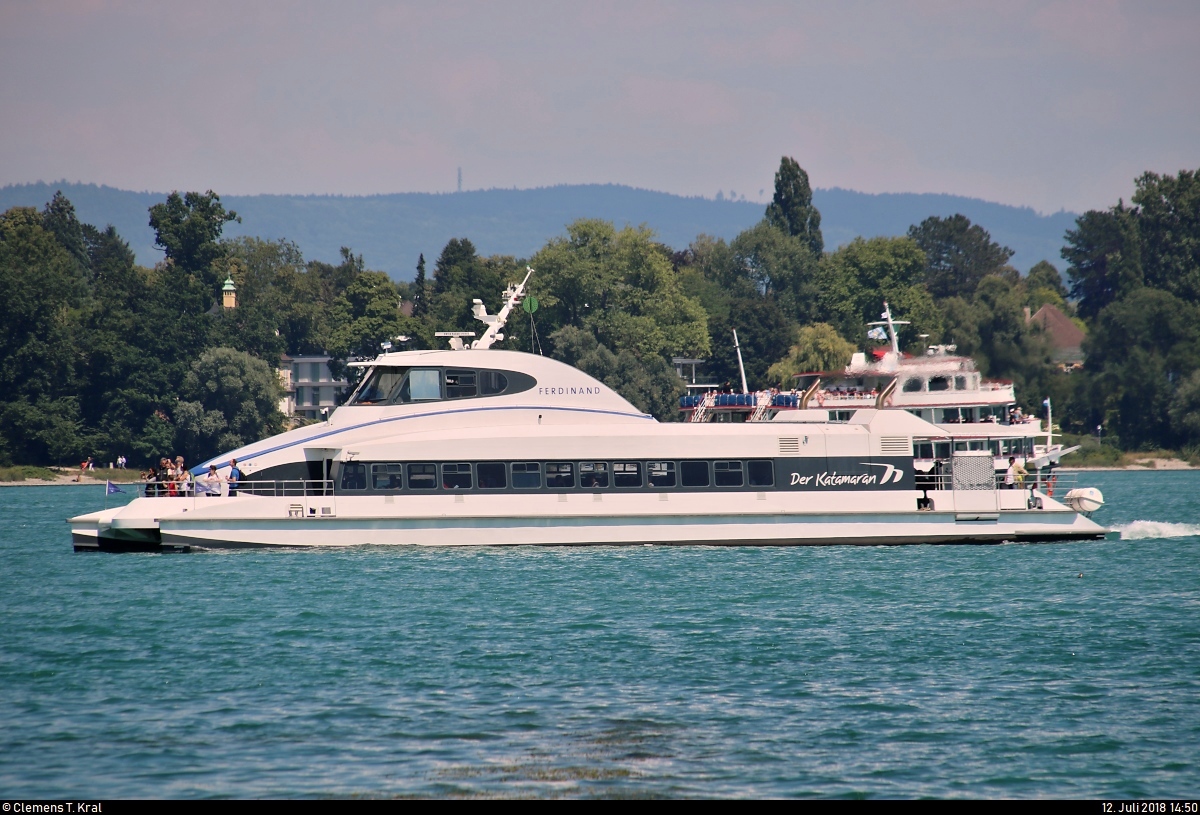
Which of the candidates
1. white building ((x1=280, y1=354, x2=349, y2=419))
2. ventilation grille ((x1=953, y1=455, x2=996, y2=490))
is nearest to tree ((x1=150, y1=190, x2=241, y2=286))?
white building ((x1=280, y1=354, x2=349, y2=419))

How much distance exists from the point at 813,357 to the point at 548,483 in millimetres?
57333

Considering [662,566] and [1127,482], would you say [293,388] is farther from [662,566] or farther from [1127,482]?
[662,566]

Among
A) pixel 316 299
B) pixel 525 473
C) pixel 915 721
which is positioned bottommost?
pixel 915 721

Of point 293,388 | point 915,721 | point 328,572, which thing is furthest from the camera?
Result: point 293,388

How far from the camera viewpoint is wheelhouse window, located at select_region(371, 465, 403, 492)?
29.6 meters

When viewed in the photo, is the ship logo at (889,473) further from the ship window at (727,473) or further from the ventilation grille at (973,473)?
the ship window at (727,473)

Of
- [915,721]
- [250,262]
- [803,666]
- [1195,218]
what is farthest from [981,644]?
[250,262]

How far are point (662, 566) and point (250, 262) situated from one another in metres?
88.2

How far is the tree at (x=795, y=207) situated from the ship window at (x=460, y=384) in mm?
88407

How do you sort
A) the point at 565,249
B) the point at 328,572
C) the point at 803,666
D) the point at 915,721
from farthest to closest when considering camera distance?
the point at 565,249
the point at 328,572
the point at 803,666
the point at 915,721

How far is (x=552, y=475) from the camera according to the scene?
29953 millimetres

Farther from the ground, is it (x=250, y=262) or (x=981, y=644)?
(x=250, y=262)

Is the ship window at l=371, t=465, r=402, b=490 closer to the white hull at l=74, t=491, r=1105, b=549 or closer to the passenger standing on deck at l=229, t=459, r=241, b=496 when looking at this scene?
the white hull at l=74, t=491, r=1105, b=549

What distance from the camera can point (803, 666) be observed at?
17.6 metres
